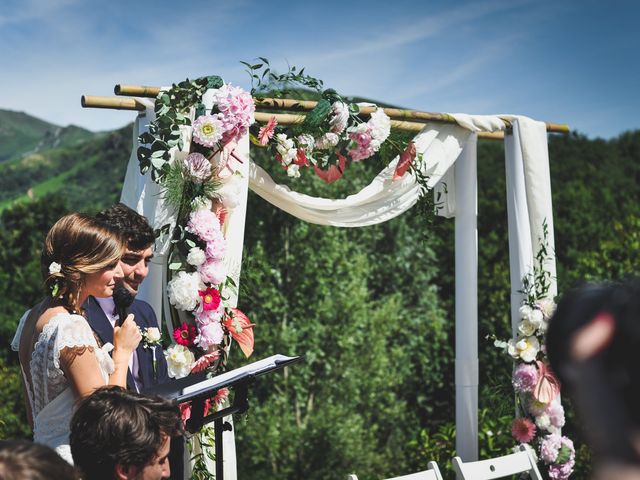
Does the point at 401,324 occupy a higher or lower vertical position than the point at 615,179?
lower

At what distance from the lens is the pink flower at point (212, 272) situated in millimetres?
4516

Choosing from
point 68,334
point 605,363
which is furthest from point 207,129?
point 605,363

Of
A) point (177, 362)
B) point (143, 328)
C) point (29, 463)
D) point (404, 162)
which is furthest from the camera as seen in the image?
point (404, 162)

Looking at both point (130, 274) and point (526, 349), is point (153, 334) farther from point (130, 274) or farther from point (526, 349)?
point (526, 349)

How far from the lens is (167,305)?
4652 mm

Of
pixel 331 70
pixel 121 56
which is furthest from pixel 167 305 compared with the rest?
pixel 121 56

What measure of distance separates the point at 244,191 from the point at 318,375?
25.3ft

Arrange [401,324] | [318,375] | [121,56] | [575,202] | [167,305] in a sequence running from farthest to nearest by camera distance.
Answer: [121,56] < [575,202] < [401,324] < [318,375] < [167,305]

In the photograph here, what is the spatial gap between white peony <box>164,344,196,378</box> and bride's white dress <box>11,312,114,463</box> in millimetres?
1184

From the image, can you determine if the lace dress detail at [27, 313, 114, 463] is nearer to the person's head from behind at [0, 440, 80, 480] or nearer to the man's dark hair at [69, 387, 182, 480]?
the man's dark hair at [69, 387, 182, 480]

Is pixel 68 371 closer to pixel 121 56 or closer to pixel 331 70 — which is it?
pixel 331 70

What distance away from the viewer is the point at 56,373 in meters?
3.12

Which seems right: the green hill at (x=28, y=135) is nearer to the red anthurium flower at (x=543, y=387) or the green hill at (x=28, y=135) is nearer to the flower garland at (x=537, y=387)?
the flower garland at (x=537, y=387)

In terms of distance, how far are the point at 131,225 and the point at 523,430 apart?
124 inches
